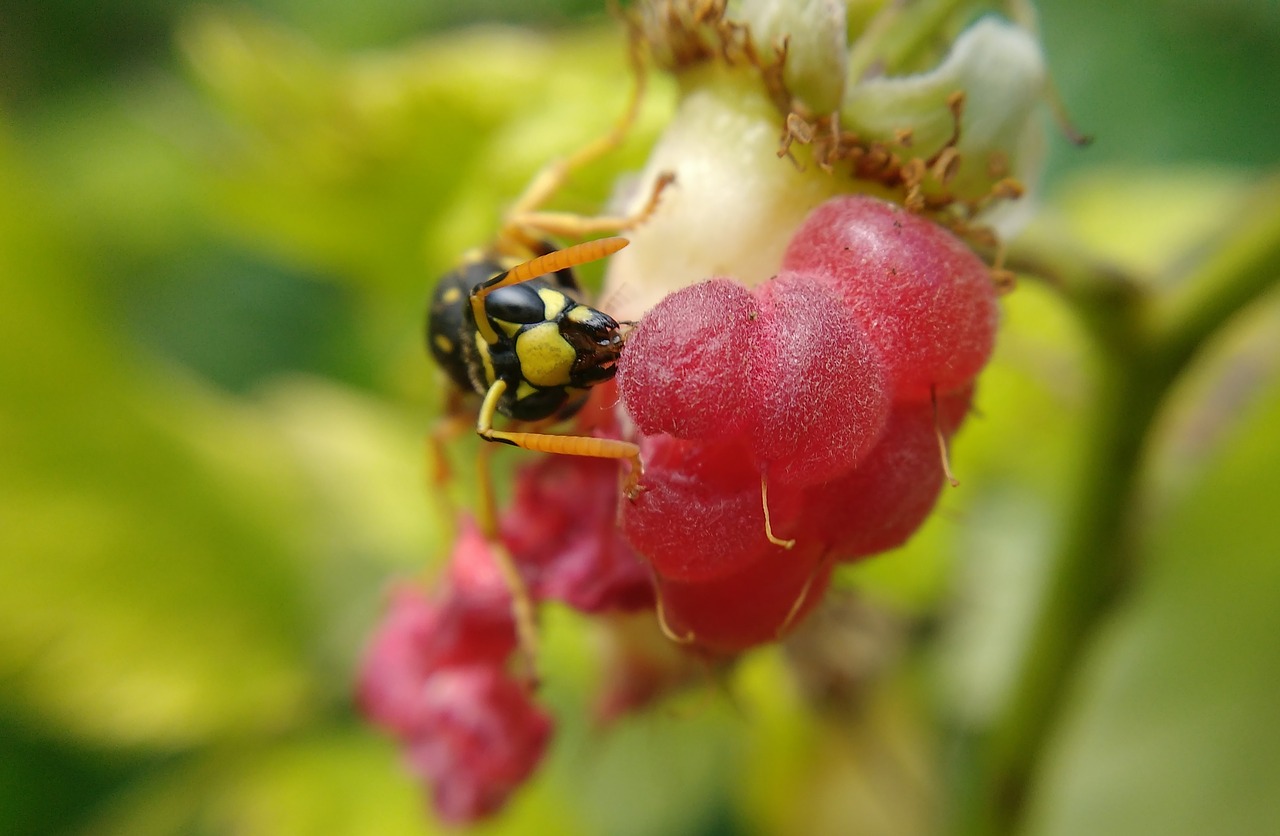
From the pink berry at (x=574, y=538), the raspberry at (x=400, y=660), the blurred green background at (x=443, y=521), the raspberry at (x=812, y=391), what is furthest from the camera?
the blurred green background at (x=443, y=521)

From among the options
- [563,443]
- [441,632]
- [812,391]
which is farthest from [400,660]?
[812,391]

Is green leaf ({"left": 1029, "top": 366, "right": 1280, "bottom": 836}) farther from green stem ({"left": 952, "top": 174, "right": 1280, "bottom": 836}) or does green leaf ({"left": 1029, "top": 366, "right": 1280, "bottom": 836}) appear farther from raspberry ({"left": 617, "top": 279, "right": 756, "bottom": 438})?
raspberry ({"left": 617, "top": 279, "right": 756, "bottom": 438})

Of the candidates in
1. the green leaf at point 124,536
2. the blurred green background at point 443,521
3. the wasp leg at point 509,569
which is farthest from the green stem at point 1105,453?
the green leaf at point 124,536

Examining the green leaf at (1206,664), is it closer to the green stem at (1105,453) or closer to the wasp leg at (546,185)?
the green stem at (1105,453)

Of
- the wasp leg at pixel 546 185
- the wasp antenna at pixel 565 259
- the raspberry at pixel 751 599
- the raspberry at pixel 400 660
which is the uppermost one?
the wasp antenna at pixel 565 259

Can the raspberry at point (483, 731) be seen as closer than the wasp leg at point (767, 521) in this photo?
No

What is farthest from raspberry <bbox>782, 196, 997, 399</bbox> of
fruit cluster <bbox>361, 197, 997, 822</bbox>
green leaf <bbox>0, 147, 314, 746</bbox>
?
green leaf <bbox>0, 147, 314, 746</bbox>
